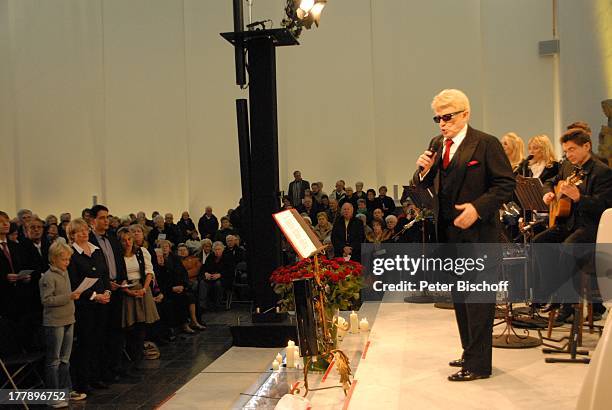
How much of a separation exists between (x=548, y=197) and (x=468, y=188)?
1519mm

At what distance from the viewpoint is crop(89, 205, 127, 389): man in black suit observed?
22.0 feet

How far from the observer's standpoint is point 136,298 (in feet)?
22.9

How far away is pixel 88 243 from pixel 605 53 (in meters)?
7.83

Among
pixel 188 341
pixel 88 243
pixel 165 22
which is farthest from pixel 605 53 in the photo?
pixel 165 22

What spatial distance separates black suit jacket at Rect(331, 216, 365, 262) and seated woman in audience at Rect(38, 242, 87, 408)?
467cm

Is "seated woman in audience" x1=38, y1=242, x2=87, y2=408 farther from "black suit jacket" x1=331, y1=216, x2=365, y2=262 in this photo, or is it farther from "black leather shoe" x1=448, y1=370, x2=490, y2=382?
"black suit jacket" x1=331, y1=216, x2=365, y2=262

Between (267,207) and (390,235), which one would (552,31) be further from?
(267,207)

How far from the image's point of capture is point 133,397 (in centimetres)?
620

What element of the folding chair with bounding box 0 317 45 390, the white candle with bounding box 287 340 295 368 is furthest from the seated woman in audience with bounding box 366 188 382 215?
the folding chair with bounding box 0 317 45 390

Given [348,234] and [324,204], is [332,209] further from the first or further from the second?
[348,234]

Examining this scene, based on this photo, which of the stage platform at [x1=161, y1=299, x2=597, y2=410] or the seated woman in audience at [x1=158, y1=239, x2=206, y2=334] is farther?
the seated woman in audience at [x1=158, y1=239, x2=206, y2=334]

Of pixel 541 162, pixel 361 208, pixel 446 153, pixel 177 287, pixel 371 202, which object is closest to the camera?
pixel 446 153

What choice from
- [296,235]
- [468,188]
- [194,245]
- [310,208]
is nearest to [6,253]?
[296,235]

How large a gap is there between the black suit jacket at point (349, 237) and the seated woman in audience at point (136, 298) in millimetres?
3308
